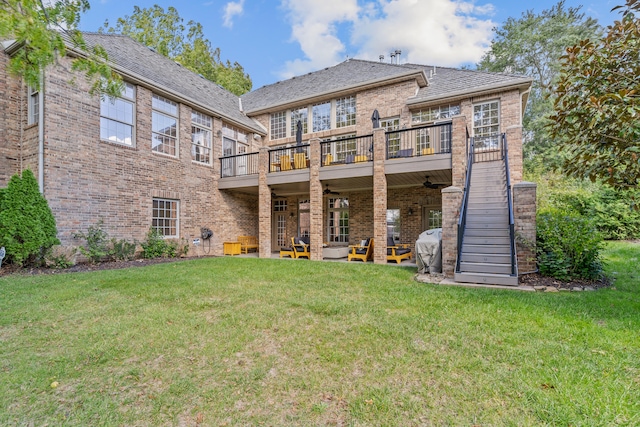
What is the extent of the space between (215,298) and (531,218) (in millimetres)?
7146

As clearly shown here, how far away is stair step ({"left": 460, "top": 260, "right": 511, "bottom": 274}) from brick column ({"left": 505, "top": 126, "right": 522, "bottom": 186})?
4.67 metres

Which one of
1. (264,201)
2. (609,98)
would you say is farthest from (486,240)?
(264,201)

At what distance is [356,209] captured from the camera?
45.9 ft

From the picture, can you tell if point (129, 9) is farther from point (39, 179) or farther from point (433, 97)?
point (433, 97)

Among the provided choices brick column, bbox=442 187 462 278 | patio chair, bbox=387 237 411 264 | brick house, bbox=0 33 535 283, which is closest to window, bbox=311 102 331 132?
brick house, bbox=0 33 535 283

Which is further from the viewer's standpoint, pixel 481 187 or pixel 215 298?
pixel 481 187

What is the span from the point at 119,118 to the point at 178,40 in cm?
1799

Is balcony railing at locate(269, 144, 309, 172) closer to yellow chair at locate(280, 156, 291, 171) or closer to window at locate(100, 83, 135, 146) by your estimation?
yellow chair at locate(280, 156, 291, 171)

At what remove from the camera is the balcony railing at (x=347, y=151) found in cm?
1137

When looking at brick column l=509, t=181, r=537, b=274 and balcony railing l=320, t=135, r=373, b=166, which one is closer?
brick column l=509, t=181, r=537, b=274

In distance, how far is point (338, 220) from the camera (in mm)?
14734

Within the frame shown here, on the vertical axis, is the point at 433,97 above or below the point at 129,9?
below

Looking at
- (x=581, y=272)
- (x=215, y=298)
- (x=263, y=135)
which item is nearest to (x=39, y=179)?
(x=215, y=298)

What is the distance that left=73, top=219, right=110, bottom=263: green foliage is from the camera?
8.87 metres
